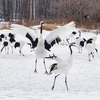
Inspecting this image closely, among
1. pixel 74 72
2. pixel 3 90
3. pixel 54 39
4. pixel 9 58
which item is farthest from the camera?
pixel 9 58

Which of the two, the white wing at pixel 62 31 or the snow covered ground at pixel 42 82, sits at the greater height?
the white wing at pixel 62 31

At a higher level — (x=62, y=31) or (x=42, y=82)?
(x=62, y=31)

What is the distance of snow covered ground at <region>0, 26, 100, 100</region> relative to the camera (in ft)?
12.5

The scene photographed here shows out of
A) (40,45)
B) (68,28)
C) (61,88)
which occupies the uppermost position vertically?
(68,28)

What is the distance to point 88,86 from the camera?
4.76m

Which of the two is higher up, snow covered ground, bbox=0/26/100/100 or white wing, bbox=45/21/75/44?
white wing, bbox=45/21/75/44

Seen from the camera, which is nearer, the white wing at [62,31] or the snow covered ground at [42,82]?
the snow covered ground at [42,82]

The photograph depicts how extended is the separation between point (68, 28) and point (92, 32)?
1191cm

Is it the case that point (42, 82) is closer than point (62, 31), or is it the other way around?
point (42, 82)

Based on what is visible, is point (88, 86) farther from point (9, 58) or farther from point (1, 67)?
point (9, 58)

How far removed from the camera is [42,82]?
4.95 m

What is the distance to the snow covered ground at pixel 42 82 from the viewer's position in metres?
3.80

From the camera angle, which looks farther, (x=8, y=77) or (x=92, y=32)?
(x=92, y=32)

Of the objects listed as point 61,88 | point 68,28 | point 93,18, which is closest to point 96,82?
point 61,88
